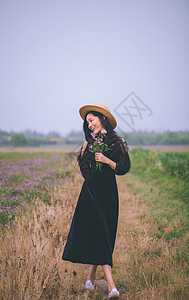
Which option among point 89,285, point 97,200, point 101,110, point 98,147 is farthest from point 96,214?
point 101,110

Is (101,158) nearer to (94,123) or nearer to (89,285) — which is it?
(94,123)

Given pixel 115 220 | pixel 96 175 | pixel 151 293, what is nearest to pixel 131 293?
pixel 151 293

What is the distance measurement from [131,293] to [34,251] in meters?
1.19

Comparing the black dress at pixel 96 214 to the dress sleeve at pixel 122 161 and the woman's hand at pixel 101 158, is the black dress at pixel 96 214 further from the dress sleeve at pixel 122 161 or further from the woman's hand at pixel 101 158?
the woman's hand at pixel 101 158

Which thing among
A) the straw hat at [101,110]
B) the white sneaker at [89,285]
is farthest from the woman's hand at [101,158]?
the white sneaker at [89,285]

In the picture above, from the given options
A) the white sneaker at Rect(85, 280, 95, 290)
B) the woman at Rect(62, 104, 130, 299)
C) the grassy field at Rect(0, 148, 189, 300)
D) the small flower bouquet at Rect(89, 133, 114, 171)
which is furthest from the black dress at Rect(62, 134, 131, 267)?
the white sneaker at Rect(85, 280, 95, 290)

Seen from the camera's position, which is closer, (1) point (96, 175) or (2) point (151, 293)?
(2) point (151, 293)

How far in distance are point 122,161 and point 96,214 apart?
67 centimetres

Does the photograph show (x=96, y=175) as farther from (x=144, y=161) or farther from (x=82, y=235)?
(x=144, y=161)

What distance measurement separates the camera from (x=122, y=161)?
2855mm

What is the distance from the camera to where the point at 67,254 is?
2762 millimetres

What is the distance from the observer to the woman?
2717 mm

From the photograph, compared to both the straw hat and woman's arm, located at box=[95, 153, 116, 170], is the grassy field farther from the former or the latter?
the straw hat

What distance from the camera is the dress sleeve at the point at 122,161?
2.82 metres
